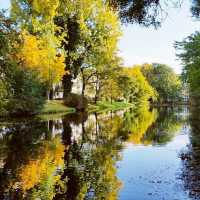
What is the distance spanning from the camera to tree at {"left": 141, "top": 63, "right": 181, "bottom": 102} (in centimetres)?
15038

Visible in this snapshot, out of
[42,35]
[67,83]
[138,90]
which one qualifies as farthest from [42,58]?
[138,90]

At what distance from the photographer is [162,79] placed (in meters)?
151

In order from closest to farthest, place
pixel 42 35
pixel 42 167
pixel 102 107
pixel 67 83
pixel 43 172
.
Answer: pixel 43 172
pixel 42 167
pixel 42 35
pixel 67 83
pixel 102 107

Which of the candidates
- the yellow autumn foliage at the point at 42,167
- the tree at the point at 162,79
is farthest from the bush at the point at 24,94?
the tree at the point at 162,79

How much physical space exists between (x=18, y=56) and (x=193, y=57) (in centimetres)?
1938

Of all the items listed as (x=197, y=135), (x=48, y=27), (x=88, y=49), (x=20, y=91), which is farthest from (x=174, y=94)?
(x=197, y=135)

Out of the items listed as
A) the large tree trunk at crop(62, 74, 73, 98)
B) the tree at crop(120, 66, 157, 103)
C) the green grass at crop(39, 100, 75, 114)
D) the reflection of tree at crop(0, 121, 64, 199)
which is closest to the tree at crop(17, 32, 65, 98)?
the green grass at crop(39, 100, 75, 114)

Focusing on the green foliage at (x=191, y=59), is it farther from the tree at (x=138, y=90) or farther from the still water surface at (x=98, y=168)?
the tree at (x=138, y=90)

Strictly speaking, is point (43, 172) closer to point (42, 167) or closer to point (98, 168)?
point (42, 167)

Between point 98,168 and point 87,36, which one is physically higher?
point 87,36

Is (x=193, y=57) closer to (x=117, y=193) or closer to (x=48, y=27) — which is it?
(x=48, y=27)

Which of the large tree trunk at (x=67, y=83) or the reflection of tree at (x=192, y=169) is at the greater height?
the large tree trunk at (x=67, y=83)

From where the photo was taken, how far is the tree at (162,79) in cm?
15038

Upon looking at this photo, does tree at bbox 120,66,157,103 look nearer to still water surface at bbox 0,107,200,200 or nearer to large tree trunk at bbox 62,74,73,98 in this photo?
large tree trunk at bbox 62,74,73,98
